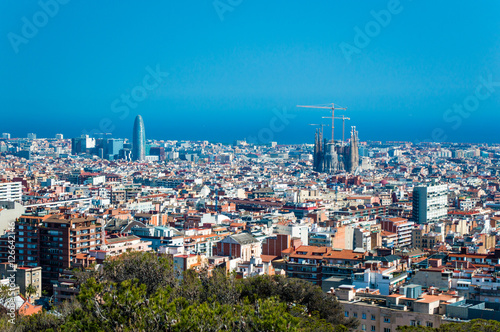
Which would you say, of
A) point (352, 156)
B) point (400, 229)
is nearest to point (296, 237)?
point (400, 229)

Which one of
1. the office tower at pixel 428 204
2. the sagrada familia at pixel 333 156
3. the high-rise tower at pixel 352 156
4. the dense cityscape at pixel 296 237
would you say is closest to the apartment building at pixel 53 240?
the dense cityscape at pixel 296 237

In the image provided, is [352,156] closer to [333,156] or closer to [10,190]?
[333,156]

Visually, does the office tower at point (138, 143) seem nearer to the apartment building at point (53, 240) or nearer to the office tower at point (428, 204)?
the office tower at point (428, 204)

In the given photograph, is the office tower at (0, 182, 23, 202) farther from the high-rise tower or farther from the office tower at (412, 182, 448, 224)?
the high-rise tower

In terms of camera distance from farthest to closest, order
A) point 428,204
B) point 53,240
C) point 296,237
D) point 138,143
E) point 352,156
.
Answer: point 138,143 < point 352,156 < point 428,204 < point 296,237 < point 53,240

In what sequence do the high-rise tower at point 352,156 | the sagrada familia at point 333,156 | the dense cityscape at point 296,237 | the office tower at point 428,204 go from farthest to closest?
the high-rise tower at point 352,156 < the sagrada familia at point 333,156 < the office tower at point 428,204 < the dense cityscape at point 296,237

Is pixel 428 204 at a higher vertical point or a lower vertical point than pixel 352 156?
lower
